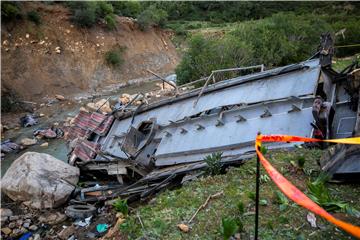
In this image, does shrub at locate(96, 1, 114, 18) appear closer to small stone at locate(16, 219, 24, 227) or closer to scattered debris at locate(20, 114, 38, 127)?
scattered debris at locate(20, 114, 38, 127)

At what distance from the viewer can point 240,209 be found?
456cm

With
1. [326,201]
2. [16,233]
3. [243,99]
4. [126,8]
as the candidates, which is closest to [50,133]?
[16,233]

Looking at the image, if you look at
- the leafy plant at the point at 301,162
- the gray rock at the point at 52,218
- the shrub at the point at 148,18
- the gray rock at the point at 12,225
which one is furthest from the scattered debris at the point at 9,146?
the shrub at the point at 148,18

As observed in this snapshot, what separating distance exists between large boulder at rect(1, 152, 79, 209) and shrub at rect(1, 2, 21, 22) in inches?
584

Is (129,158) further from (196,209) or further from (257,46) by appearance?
(257,46)

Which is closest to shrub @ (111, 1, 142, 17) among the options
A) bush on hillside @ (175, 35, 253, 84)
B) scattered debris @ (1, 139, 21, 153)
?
bush on hillside @ (175, 35, 253, 84)

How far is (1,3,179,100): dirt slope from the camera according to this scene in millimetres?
19145

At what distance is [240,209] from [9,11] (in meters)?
20.4

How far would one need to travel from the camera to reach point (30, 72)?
1942 centimetres

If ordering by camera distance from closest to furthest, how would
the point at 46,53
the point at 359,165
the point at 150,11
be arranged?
the point at 359,165 → the point at 46,53 → the point at 150,11

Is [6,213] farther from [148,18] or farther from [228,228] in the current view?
[148,18]

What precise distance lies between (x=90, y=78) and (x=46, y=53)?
10.0 ft

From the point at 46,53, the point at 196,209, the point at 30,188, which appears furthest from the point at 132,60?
the point at 196,209

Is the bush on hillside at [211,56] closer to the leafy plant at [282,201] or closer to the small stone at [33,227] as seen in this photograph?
the small stone at [33,227]
